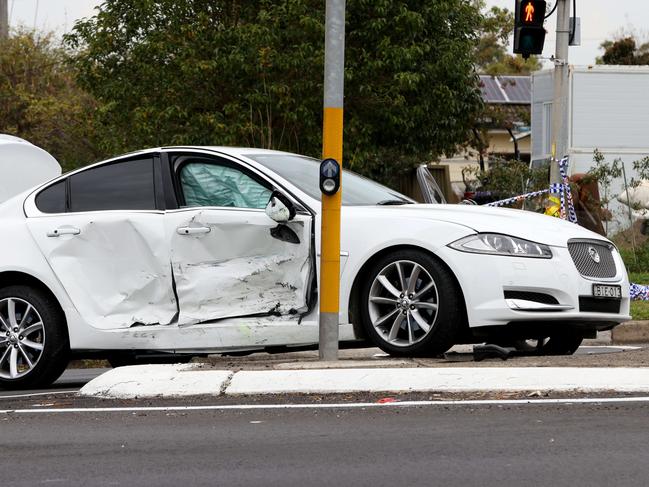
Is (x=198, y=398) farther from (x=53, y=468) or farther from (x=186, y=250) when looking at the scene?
(x=53, y=468)

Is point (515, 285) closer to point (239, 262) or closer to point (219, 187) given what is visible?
point (239, 262)

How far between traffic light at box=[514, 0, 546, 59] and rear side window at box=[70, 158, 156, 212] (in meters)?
8.18

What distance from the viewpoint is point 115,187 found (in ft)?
31.2

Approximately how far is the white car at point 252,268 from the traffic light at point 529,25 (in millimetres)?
7438

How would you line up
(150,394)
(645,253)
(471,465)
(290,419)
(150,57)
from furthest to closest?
(150,57), (645,253), (150,394), (290,419), (471,465)

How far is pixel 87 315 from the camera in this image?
9.26 m

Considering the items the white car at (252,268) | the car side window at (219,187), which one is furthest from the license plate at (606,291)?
the car side window at (219,187)

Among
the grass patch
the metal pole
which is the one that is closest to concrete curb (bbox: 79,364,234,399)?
the grass patch

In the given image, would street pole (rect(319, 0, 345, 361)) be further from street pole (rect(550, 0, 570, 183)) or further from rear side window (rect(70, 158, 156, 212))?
street pole (rect(550, 0, 570, 183))

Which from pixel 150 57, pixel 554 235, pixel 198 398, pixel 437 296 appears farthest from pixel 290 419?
pixel 150 57

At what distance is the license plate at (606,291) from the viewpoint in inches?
350

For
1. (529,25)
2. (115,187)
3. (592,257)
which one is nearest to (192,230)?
(115,187)

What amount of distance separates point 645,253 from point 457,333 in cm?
1084

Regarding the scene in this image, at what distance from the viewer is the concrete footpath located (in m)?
7.70
